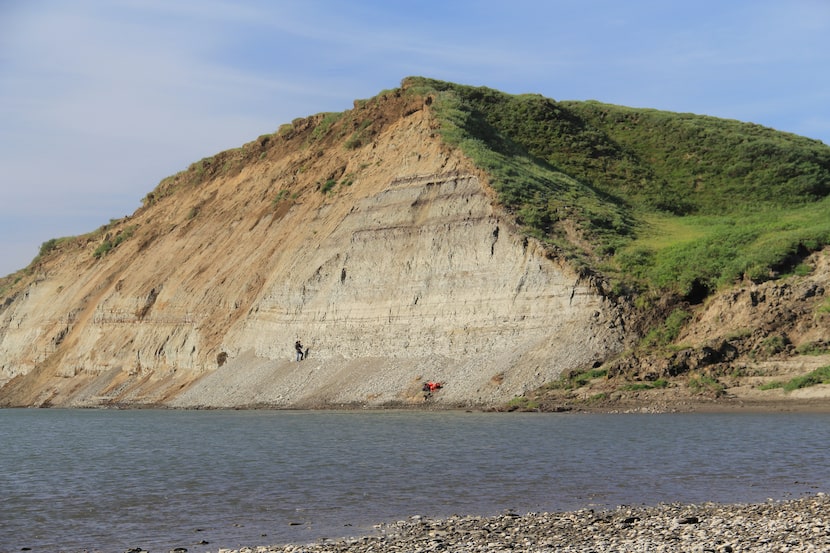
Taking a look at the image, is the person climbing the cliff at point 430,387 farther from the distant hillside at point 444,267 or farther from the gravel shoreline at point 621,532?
the gravel shoreline at point 621,532

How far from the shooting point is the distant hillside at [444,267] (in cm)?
3650

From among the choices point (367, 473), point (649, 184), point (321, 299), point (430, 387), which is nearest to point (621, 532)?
point (367, 473)

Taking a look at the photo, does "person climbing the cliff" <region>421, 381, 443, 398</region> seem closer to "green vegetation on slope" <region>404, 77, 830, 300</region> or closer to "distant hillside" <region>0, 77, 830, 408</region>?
"distant hillside" <region>0, 77, 830, 408</region>

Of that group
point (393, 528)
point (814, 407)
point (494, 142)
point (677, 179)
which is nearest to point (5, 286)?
point (494, 142)

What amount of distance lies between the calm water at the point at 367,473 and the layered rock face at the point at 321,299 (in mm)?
7315

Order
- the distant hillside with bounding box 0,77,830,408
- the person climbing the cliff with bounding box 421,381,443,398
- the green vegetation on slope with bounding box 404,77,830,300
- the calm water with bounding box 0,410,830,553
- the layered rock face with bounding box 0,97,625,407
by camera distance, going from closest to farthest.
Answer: the calm water with bounding box 0,410,830,553 < the distant hillside with bounding box 0,77,830,408 < the person climbing the cliff with bounding box 421,381,443,398 < the layered rock face with bounding box 0,97,625,407 < the green vegetation on slope with bounding box 404,77,830,300

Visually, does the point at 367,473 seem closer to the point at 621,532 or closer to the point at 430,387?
the point at 621,532

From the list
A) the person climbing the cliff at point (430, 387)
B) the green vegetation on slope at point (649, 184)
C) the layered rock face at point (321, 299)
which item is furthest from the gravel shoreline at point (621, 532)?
the green vegetation on slope at point (649, 184)

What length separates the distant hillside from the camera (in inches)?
1437

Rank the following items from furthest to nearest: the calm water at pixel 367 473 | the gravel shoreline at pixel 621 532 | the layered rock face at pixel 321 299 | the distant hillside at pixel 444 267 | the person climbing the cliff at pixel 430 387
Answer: the layered rock face at pixel 321 299 < the person climbing the cliff at pixel 430 387 < the distant hillside at pixel 444 267 < the calm water at pixel 367 473 < the gravel shoreline at pixel 621 532

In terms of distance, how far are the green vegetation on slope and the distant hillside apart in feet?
0.59

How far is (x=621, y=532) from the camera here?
501 inches

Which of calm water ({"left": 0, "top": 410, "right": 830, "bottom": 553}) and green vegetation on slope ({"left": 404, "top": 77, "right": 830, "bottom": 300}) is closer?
calm water ({"left": 0, "top": 410, "right": 830, "bottom": 553})

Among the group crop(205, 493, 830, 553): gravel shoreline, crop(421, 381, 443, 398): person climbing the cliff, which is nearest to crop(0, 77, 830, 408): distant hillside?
crop(421, 381, 443, 398): person climbing the cliff
